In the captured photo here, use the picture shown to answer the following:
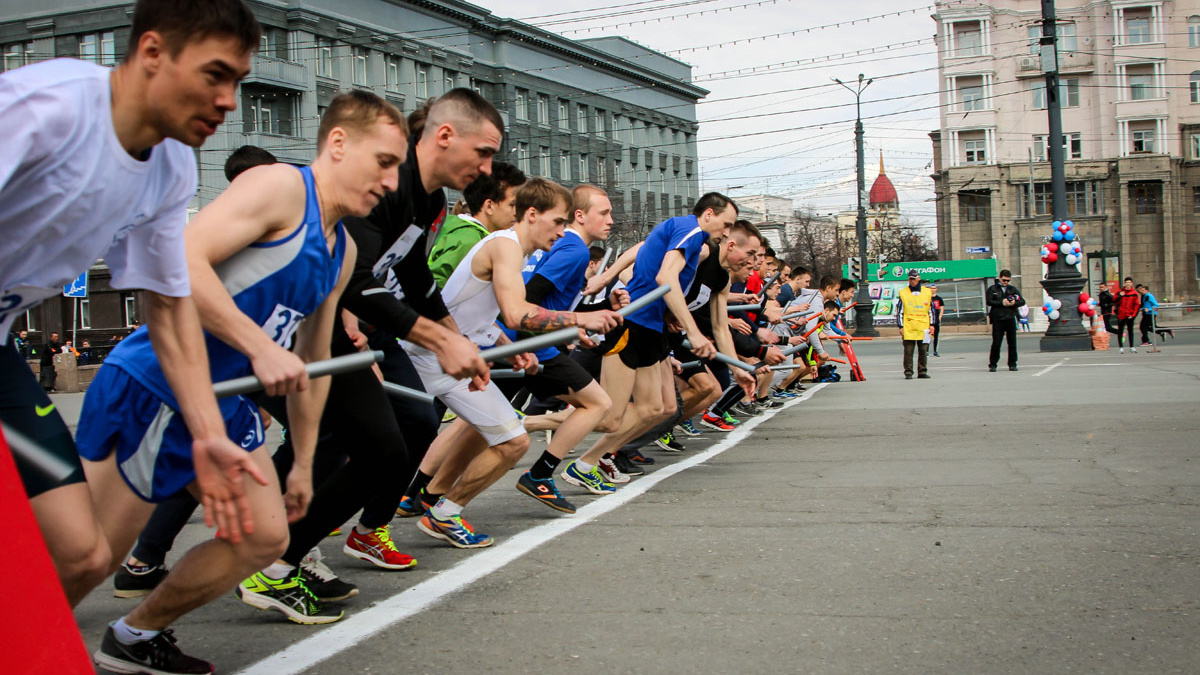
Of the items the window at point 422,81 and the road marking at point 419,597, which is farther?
the window at point 422,81

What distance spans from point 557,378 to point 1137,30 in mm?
70196

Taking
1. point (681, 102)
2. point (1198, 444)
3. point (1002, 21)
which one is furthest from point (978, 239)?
point (1198, 444)

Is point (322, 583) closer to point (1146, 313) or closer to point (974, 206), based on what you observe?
point (1146, 313)

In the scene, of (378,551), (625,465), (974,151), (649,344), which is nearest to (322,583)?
(378,551)

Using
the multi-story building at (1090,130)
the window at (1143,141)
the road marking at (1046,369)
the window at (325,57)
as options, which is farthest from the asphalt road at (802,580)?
the window at (1143,141)

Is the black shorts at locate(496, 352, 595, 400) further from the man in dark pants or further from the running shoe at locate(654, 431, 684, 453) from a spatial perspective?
the man in dark pants

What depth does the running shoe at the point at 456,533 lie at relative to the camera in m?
5.62

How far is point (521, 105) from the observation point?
62219 mm

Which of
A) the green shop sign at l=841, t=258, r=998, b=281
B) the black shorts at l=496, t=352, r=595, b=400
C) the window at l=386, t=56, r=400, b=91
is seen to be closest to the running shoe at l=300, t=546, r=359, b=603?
the black shorts at l=496, t=352, r=595, b=400

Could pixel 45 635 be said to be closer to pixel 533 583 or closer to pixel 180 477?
pixel 180 477

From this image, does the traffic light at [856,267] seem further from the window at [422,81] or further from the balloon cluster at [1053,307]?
the window at [422,81]

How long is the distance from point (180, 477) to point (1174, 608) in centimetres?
325

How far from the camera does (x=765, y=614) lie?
4117mm

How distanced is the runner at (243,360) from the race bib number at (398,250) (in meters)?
0.88
